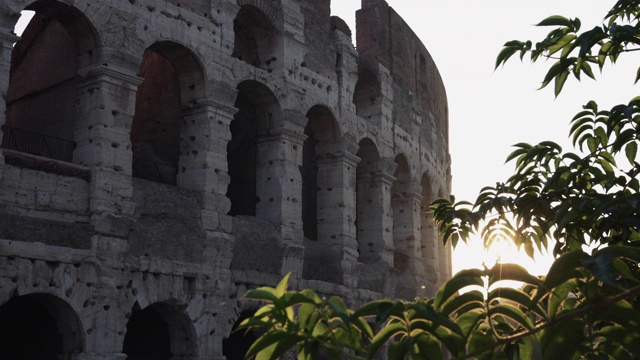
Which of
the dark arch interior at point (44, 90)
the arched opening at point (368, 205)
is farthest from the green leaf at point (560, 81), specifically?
the arched opening at point (368, 205)

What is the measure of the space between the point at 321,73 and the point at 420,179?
5.65 metres

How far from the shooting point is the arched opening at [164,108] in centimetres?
1322

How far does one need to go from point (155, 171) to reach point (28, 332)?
3.47 meters

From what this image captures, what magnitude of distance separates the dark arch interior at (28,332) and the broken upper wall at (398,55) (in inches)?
356

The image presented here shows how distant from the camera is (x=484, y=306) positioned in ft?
8.27

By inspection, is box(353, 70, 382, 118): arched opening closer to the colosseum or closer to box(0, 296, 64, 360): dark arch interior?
the colosseum

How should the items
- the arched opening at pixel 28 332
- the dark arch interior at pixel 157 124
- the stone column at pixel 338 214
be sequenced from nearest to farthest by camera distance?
the arched opening at pixel 28 332 → the dark arch interior at pixel 157 124 → the stone column at pixel 338 214

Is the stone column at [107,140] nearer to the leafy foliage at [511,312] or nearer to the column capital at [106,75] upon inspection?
the column capital at [106,75]

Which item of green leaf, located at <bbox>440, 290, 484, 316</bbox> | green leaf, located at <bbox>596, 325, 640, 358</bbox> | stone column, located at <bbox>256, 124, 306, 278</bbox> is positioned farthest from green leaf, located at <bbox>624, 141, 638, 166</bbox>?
stone column, located at <bbox>256, 124, 306, 278</bbox>

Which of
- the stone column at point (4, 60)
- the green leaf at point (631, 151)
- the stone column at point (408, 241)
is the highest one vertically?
the stone column at point (4, 60)

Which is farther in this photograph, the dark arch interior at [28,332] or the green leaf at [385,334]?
the dark arch interior at [28,332]

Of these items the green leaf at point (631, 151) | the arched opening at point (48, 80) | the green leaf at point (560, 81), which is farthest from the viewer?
the arched opening at point (48, 80)

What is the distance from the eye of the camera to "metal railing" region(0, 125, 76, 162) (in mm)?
12389

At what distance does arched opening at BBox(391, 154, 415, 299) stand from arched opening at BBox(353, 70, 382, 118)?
1.53m
